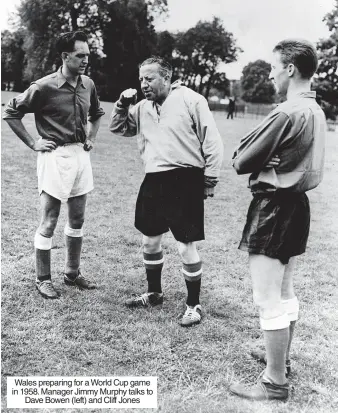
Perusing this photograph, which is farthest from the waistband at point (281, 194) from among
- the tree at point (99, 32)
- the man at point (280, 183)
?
the tree at point (99, 32)

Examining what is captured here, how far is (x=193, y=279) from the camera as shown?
395 cm

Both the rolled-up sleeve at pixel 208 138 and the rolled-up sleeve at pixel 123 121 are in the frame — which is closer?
the rolled-up sleeve at pixel 208 138

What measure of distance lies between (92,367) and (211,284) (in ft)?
5.96

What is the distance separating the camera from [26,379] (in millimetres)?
2814

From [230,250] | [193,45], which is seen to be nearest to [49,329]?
[230,250]

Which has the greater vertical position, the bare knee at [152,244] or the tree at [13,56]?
the tree at [13,56]

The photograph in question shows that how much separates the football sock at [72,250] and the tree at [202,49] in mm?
47519

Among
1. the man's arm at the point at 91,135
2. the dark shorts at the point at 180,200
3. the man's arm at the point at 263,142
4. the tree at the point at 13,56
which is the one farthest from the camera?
the tree at the point at 13,56

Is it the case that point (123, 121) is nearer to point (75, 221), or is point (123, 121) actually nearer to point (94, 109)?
point (94, 109)

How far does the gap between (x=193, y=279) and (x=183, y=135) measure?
1.15 meters

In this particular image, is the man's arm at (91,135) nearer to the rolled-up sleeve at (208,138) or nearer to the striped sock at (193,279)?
the rolled-up sleeve at (208,138)

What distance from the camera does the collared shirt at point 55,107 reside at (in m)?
4.08

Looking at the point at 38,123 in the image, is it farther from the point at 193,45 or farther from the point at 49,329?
the point at 193,45

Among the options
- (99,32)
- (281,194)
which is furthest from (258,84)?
(281,194)
